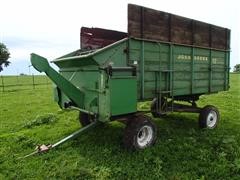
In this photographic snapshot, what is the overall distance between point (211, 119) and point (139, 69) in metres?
3.27

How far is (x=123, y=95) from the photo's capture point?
17.0 feet

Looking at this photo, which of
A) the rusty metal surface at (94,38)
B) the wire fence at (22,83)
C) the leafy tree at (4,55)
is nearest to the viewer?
the rusty metal surface at (94,38)

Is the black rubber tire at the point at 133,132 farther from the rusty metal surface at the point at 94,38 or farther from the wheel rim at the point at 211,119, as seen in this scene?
the wheel rim at the point at 211,119

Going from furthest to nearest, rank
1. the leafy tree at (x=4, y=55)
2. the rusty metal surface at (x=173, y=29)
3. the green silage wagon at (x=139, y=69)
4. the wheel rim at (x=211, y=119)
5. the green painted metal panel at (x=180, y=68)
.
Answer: the leafy tree at (x=4, y=55)
the wheel rim at (x=211, y=119)
the green painted metal panel at (x=180, y=68)
the rusty metal surface at (x=173, y=29)
the green silage wagon at (x=139, y=69)

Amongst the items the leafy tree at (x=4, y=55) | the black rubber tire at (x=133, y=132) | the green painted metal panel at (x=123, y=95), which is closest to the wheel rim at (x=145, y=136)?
the black rubber tire at (x=133, y=132)

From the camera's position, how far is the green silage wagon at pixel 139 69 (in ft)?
17.1

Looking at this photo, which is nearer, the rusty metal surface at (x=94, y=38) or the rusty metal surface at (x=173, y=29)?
the rusty metal surface at (x=173, y=29)

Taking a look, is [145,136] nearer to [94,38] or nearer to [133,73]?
[133,73]

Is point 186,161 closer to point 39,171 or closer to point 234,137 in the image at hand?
point 234,137

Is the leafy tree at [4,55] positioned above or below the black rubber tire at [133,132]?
above

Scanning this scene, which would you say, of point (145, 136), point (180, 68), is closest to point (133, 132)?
point (145, 136)

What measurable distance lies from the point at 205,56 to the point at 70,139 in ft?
14.0

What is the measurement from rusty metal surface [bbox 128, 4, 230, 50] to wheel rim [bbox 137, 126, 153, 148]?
1.93 meters

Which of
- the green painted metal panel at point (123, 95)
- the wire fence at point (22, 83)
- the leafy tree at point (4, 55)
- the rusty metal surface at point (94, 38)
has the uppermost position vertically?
the leafy tree at point (4, 55)
